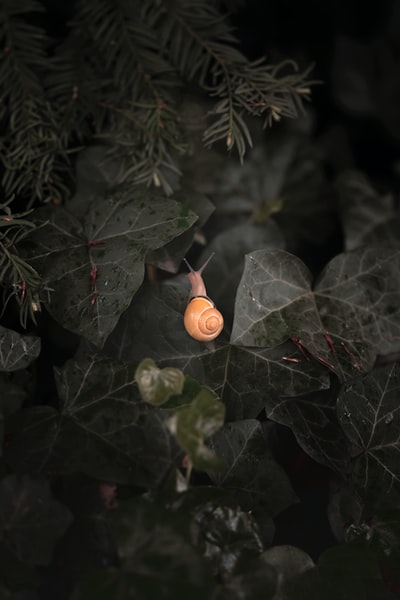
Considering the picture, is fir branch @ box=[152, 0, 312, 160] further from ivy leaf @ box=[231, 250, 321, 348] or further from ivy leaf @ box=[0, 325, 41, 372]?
ivy leaf @ box=[0, 325, 41, 372]

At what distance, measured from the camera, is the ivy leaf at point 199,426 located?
50 cm

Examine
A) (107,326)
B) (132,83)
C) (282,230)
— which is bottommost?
(282,230)

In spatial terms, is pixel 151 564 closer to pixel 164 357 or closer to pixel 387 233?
pixel 164 357

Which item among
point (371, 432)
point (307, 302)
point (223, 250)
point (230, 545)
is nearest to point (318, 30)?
point (223, 250)

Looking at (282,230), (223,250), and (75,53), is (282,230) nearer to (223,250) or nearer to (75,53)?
(223,250)

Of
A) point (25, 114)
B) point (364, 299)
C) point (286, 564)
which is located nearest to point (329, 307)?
point (364, 299)

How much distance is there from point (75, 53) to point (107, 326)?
0.33m

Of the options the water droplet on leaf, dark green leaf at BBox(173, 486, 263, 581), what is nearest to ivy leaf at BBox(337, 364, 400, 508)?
the water droplet on leaf

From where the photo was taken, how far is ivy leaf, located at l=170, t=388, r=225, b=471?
498mm

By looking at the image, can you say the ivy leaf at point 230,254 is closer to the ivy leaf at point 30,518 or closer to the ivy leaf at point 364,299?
the ivy leaf at point 364,299

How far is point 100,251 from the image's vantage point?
64 centimetres

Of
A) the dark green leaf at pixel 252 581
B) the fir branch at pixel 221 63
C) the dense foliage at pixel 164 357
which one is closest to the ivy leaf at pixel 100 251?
the dense foliage at pixel 164 357

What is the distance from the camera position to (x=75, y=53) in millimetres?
735

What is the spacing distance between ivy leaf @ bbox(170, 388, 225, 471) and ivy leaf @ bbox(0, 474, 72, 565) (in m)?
Answer: 0.11
